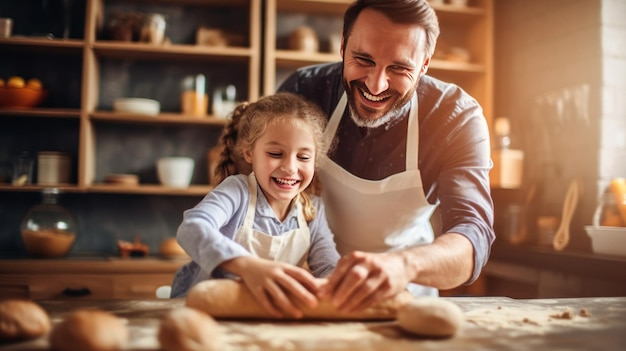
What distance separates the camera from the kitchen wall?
7.20 feet

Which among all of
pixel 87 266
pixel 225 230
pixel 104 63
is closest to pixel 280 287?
pixel 225 230

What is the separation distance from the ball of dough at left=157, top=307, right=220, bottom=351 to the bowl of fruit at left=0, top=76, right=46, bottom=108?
2404 millimetres

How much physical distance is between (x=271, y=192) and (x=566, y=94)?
1.70 meters

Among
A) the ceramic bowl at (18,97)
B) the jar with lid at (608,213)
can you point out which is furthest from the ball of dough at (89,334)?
the ceramic bowl at (18,97)

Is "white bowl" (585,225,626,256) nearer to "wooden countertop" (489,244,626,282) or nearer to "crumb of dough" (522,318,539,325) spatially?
"wooden countertop" (489,244,626,282)

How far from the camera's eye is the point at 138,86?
9.80 ft

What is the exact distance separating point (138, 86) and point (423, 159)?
79.9 inches

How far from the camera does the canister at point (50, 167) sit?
8.84 feet

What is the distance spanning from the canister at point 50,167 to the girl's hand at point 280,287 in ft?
7.14

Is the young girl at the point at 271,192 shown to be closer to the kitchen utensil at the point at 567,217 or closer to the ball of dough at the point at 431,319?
the ball of dough at the point at 431,319

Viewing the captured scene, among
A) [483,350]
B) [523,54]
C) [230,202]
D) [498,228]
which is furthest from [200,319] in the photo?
[523,54]

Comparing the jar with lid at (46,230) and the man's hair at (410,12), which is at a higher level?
the man's hair at (410,12)

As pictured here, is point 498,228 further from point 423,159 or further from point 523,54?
point 423,159

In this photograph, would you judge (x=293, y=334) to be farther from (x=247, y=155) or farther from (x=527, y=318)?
(x=247, y=155)
